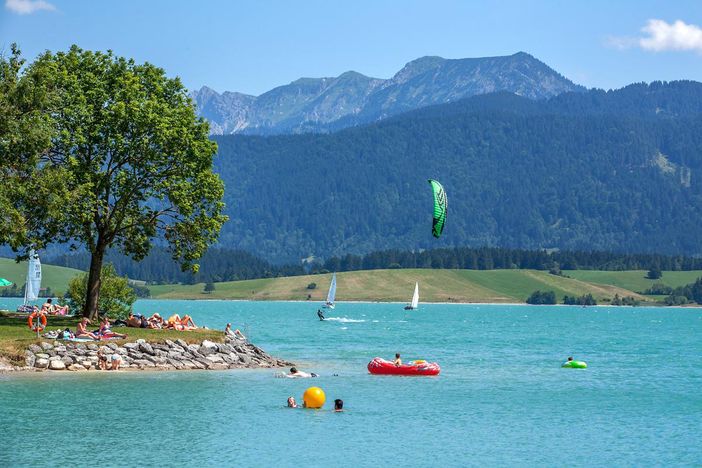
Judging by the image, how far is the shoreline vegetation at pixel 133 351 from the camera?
65562mm

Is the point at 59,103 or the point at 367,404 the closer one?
the point at 367,404

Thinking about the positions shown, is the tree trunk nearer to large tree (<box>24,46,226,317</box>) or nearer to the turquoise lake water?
large tree (<box>24,46,226,317</box>)

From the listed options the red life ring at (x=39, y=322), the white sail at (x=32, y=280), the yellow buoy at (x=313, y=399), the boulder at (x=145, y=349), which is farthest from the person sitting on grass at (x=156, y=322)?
the white sail at (x=32, y=280)

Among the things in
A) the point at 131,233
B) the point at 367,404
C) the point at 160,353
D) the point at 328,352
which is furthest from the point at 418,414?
the point at 328,352

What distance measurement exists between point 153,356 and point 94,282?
27.4ft

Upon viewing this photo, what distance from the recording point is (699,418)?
194 ft

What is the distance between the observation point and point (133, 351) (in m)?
70.2

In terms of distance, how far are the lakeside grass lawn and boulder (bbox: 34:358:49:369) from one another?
89 centimetres

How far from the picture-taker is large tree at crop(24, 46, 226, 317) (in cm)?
7194

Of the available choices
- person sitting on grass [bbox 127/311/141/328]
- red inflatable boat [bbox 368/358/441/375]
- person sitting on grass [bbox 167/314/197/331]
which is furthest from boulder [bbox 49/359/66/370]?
red inflatable boat [bbox 368/358/441/375]

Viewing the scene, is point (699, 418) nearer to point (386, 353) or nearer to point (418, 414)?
point (418, 414)

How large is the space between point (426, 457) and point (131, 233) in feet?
129

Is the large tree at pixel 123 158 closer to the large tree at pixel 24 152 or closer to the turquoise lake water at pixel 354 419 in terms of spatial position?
the large tree at pixel 24 152

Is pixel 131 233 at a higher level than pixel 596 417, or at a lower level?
higher
